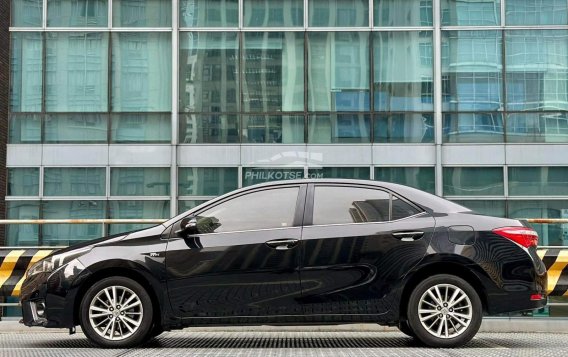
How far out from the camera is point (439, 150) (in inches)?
763

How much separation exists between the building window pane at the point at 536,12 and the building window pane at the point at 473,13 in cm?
28

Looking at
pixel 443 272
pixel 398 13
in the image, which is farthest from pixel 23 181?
pixel 443 272

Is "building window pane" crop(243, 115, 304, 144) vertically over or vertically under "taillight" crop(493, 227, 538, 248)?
over

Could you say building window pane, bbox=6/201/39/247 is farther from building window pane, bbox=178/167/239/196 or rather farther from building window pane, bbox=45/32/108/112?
building window pane, bbox=178/167/239/196

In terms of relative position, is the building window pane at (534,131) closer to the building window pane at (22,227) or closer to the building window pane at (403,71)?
the building window pane at (403,71)

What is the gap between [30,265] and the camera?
10070mm

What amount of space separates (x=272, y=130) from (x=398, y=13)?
4.01 metres

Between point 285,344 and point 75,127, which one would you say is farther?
point 75,127

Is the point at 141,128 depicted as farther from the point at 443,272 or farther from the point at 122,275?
the point at 443,272

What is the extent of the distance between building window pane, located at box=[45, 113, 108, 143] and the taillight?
44.4 feet

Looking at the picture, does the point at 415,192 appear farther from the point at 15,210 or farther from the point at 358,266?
the point at 15,210

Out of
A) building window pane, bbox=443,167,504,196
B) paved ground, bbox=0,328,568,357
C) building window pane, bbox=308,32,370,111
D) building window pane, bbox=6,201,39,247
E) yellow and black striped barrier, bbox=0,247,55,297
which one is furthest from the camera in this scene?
building window pane, bbox=308,32,370,111

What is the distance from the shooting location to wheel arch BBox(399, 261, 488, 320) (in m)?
7.70

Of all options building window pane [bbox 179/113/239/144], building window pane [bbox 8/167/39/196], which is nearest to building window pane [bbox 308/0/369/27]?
building window pane [bbox 179/113/239/144]
